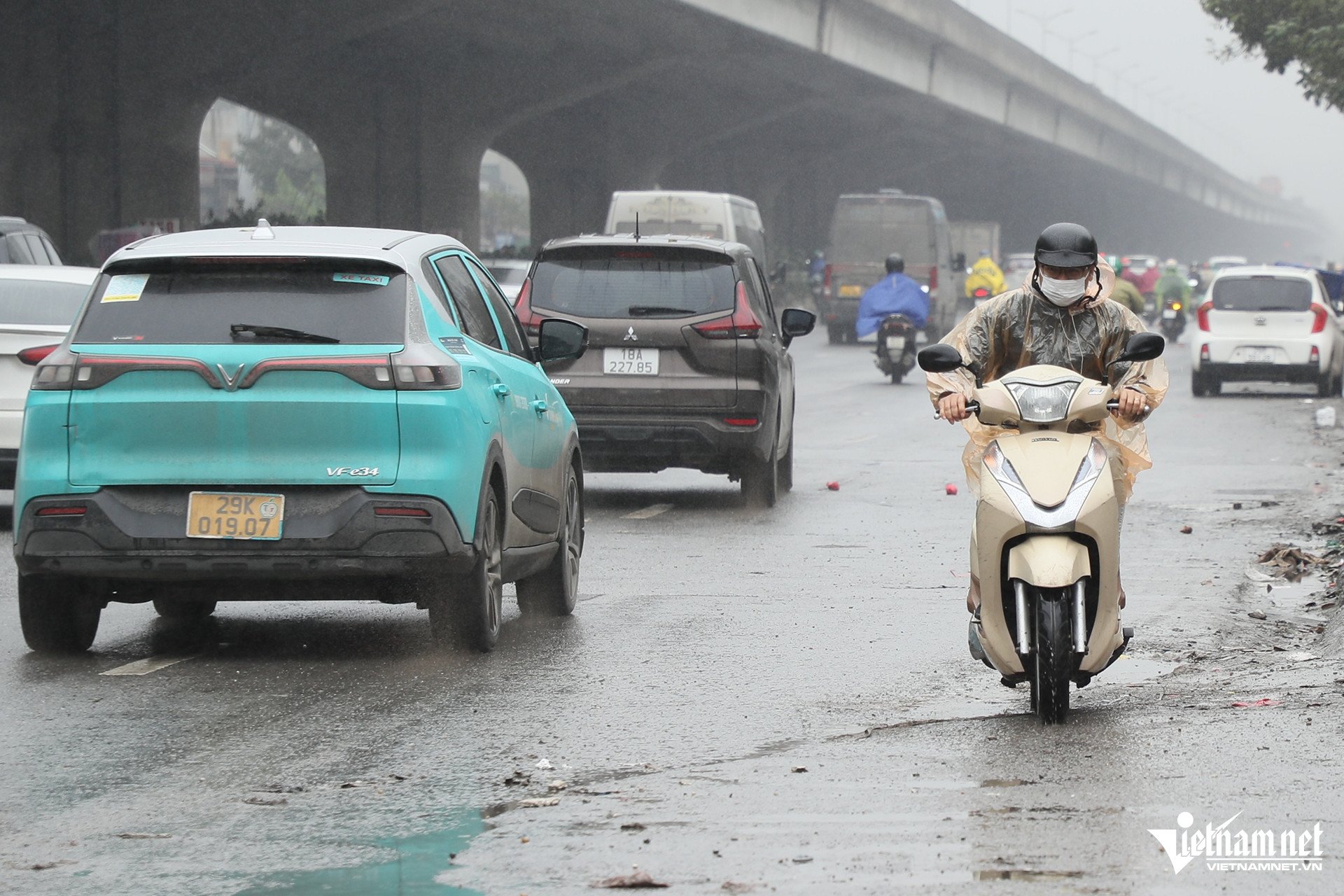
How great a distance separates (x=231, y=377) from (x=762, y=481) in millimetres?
6821

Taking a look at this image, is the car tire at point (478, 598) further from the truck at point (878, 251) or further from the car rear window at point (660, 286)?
the truck at point (878, 251)

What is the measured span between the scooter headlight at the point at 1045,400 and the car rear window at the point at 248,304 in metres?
2.35

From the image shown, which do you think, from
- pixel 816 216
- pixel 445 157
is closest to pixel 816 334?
pixel 445 157

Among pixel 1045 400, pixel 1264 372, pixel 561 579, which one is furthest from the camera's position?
pixel 1264 372

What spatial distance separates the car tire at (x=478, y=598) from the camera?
802cm

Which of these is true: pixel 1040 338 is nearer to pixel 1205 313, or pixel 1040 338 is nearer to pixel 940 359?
pixel 940 359

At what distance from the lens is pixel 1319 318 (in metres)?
28.1

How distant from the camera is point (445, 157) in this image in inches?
1976

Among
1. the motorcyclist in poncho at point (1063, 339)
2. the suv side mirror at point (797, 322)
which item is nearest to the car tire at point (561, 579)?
the motorcyclist in poncho at point (1063, 339)

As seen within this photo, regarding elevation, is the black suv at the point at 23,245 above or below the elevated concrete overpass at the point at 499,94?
below

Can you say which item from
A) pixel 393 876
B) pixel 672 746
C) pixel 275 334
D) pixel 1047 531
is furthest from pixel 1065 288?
pixel 393 876

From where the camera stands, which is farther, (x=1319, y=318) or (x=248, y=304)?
(x=1319, y=318)

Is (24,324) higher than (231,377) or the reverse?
the reverse

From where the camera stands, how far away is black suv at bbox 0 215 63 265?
57.4ft
